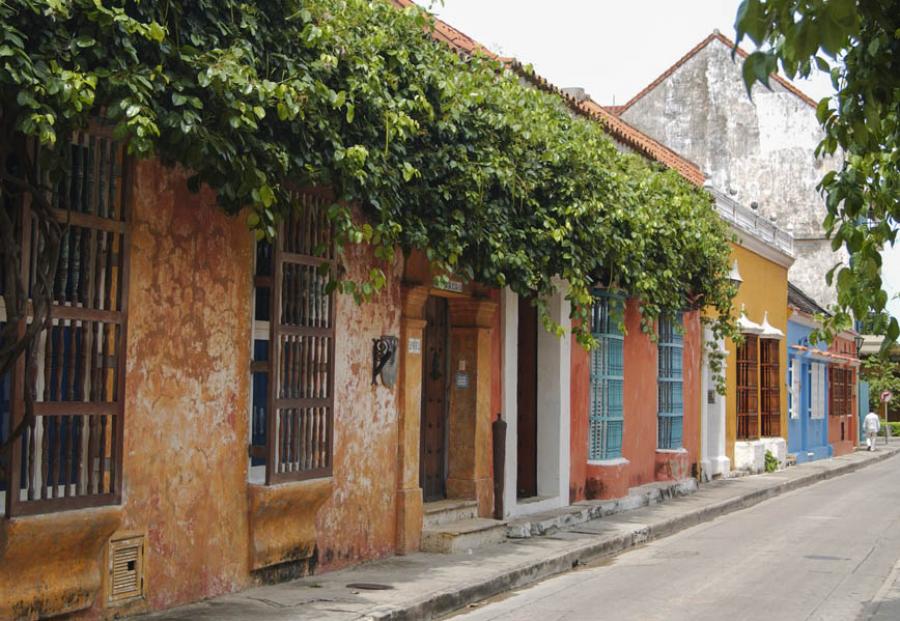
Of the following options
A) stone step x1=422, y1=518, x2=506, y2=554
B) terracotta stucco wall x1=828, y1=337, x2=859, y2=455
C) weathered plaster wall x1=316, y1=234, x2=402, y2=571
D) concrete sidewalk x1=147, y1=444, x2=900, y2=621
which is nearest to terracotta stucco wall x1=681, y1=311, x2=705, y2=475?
concrete sidewalk x1=147, y1=444, x2=900, y2=621

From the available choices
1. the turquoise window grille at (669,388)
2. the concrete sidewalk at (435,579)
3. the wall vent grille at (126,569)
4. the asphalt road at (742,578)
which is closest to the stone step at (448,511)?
the concrete sidewalk at (435,579)

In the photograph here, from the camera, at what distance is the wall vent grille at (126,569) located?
23.8ft

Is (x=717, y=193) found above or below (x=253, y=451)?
above

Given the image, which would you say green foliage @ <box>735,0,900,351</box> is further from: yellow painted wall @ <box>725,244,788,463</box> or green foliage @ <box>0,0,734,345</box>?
yellow painted wall @ <box>725,244,788,463</box>

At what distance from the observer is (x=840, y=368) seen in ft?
109

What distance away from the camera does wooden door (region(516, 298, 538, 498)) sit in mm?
14250

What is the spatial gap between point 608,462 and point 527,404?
1.65 m

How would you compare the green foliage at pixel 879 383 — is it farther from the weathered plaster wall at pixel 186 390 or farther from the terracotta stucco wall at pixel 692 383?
the weathered plaster wall at pixel 186 390

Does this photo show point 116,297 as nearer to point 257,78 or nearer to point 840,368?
point 257,78

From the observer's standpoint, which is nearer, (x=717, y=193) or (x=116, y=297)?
(x=116, y=297)

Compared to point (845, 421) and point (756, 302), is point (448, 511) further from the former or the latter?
point (845, 421)

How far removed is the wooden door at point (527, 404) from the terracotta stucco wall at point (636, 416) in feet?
1.85

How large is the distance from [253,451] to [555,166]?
16.4 feet

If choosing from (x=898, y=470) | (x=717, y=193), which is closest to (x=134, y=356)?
(x=717, y=193)
